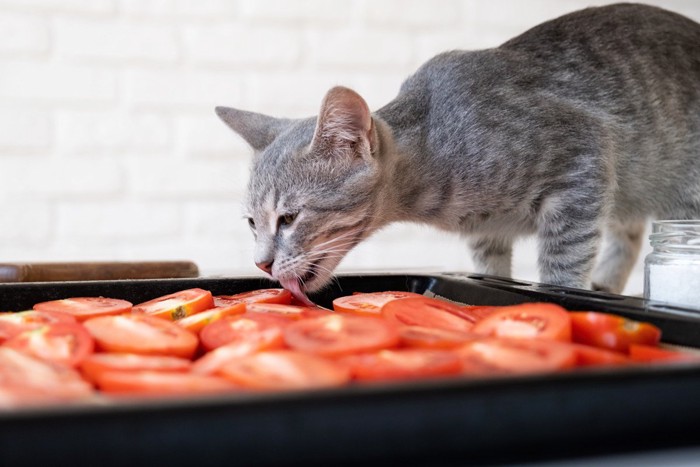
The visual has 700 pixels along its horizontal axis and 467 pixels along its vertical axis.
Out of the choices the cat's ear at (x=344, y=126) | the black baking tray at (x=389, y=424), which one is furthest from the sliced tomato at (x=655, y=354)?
the cat's ear at (x=344, y=126)

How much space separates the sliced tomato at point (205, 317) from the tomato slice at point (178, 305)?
1.0 inches

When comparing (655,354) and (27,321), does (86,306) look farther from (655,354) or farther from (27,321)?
(655,354)

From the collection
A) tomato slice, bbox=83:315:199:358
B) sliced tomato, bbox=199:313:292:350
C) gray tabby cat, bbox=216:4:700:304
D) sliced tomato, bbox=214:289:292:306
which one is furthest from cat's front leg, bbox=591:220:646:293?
tomato slice, bbox=83:315:199:358

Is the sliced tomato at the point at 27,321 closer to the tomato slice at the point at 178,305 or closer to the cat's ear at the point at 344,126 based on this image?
the tomato slice at the point at 178,305

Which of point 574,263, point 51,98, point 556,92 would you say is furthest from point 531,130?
point 51,98

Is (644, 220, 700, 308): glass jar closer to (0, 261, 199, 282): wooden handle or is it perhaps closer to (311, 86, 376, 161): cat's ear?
(311, 86, 376, 161): cat's ear

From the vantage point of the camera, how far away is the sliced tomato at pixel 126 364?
0.73 metres

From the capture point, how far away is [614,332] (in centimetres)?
85

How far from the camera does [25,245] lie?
230cm

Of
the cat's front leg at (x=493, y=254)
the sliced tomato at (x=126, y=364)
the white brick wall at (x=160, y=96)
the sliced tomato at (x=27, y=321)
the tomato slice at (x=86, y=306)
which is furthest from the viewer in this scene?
the white brick wall at (x=160, y=96)

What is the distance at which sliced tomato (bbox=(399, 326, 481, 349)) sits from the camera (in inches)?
31.8

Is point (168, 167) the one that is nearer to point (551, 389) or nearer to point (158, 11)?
point (158, 11)

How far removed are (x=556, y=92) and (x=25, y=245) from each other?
164 centimetres

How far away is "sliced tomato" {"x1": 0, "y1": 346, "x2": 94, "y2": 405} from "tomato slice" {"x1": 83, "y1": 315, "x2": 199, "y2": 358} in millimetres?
86
